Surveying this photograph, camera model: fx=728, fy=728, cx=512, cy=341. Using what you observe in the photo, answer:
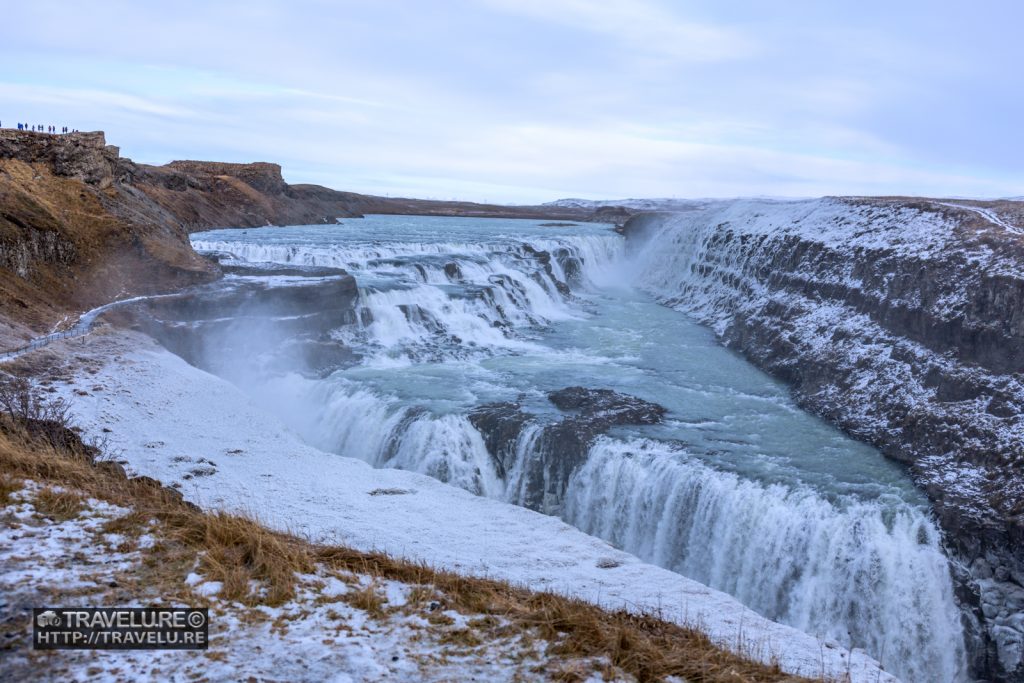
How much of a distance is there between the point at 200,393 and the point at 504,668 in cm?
1408

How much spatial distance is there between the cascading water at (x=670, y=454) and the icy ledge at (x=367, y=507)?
2.17 m

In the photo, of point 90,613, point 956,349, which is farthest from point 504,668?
point 956,349

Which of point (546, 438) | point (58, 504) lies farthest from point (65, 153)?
point (58, 504)

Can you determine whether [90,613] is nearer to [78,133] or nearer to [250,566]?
[250,566]

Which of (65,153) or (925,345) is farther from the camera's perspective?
(65,153)

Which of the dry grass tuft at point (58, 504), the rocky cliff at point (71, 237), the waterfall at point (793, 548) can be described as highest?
the rocky cliff at point (71, 237)

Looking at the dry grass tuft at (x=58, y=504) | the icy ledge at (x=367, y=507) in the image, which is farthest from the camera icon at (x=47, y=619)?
the icy ledge at (x=367, y=507)

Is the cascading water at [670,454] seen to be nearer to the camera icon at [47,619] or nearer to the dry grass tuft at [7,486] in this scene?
the dry grass tuft at [7,486]

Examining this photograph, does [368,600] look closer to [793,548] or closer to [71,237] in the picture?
[793,548]

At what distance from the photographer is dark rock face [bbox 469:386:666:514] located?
16.0 m

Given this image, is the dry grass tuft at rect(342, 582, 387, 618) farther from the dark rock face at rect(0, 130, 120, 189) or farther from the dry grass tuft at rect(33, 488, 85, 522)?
the dark rock face at rect(0, 130, 120, 189)

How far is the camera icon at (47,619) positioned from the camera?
550 centimetres

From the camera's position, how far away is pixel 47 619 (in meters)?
5.54

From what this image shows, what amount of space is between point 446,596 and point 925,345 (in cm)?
1739
